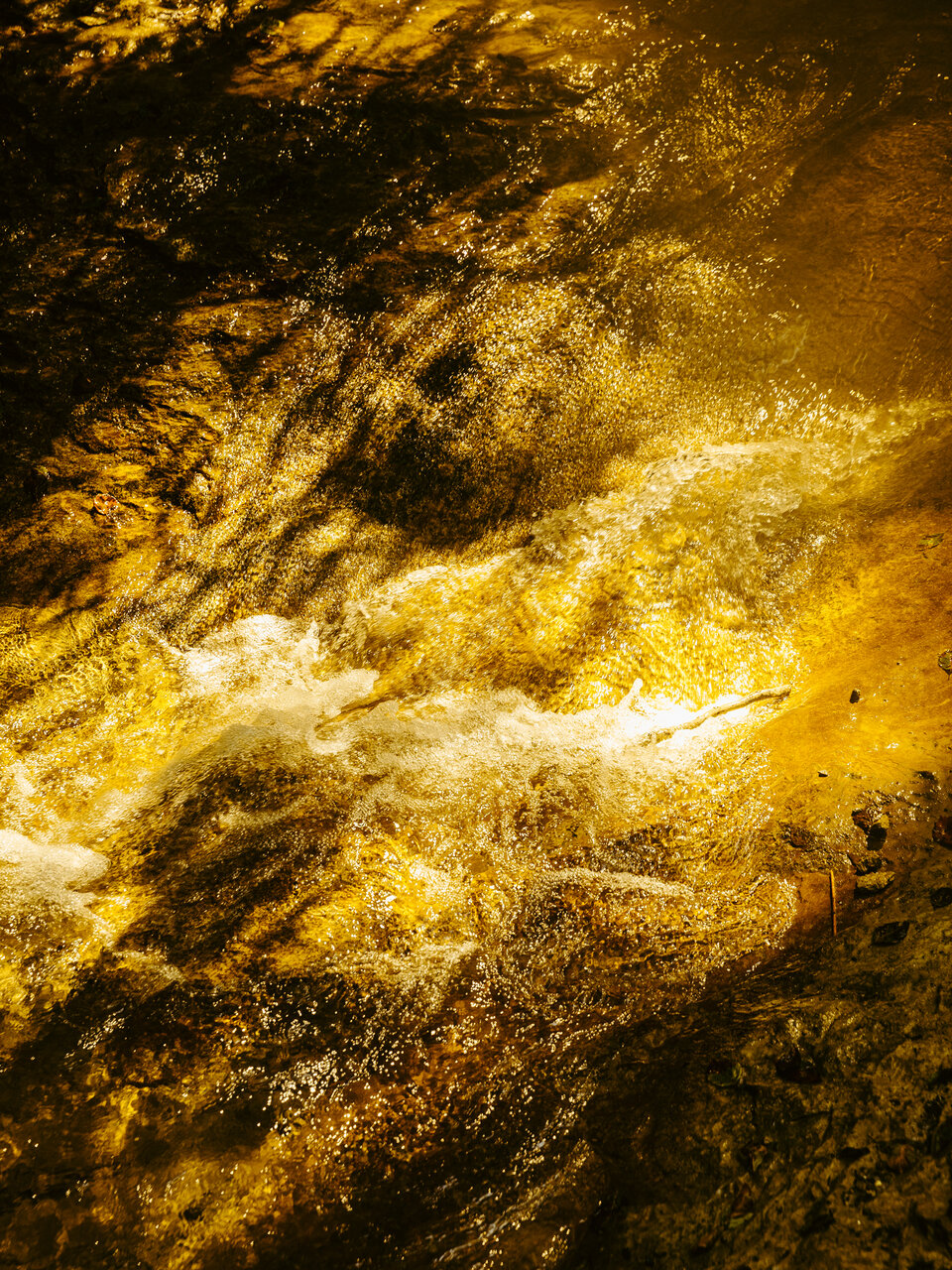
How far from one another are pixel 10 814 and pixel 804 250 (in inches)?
181

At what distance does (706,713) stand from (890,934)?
107cm

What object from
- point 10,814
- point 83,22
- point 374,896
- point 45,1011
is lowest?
point 374,896

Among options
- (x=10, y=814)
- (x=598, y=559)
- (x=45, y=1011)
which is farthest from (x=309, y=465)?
(x=45, y=1011)

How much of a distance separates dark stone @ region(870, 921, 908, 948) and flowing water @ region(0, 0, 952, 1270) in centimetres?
26

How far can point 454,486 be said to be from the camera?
3.34 metres

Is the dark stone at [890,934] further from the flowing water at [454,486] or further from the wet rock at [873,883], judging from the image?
the flowing water at [454,486]

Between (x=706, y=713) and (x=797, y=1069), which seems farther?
(x=706, y=713)

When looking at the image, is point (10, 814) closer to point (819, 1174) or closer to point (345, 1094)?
point (345, 1094)

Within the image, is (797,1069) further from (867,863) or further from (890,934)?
(867,863)

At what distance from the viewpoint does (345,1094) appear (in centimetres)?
188

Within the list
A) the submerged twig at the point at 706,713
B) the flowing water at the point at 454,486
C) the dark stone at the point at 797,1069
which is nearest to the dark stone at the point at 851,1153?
the dark stone at the point at 797,1069

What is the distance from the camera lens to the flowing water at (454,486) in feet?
7.47

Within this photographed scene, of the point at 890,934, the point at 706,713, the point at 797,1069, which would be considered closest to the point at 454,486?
the point at 706,713

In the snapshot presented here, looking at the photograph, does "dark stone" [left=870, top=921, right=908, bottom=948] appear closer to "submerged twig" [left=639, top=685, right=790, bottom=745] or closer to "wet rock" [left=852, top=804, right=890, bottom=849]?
"wet rock" [left=852, top=804, right=890, bottom=849]
